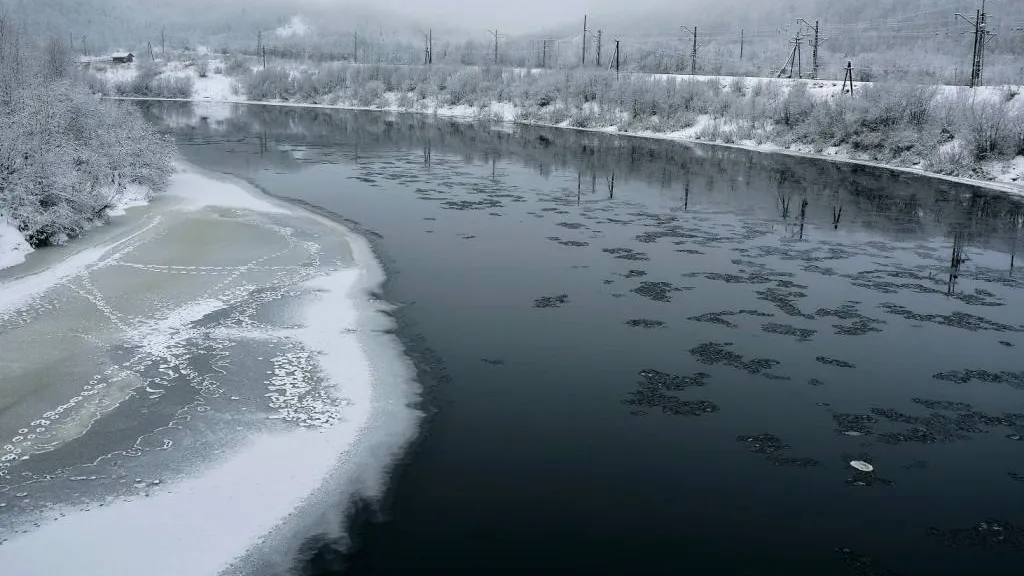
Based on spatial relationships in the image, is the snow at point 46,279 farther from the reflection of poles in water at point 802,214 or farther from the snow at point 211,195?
the reflection of poles in water at point 802,214

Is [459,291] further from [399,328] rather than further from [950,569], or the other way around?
[950,569]

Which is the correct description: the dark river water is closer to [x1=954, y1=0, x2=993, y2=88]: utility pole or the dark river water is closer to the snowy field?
the snowy field

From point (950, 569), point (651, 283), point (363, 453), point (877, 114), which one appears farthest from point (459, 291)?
point (877, 114)

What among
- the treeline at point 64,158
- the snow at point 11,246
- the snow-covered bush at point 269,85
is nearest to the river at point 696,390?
the treeline at point 64,158

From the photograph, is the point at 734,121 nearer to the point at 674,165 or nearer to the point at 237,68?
the point at 674,165

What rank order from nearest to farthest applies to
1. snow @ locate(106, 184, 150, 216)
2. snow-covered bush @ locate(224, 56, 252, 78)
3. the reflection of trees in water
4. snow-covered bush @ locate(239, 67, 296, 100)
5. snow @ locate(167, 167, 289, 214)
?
snow @ locate(106, 184, 150, 216) → snow @ locate(167, 167, 289, 214) → the reflection of trees in water → snow-covered bush @ locate(239, 67, 296, 100) → snow-covered bush @ locate(224, 56, 252, 78)

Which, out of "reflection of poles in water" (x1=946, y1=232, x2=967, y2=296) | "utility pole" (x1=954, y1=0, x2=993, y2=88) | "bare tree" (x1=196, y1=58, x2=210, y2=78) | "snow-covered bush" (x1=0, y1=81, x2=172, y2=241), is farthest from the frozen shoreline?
"snow-covered bush" (x1=0, y1=81, x2=172, y2=241)
